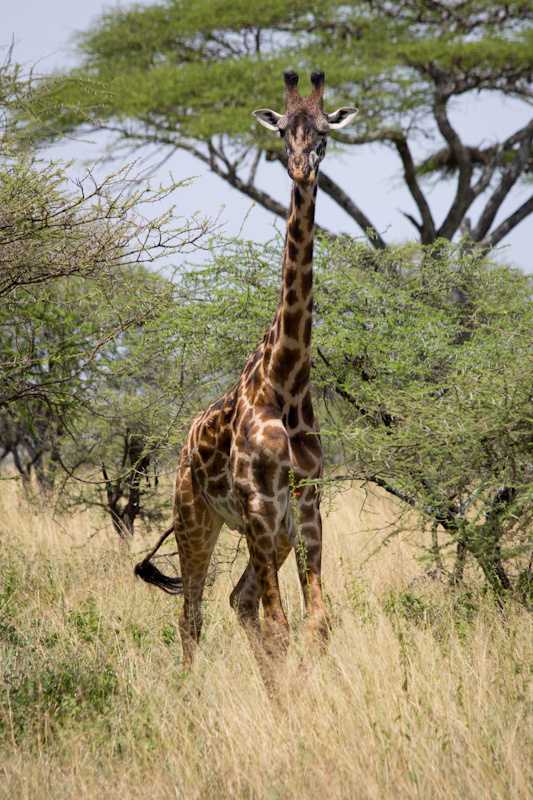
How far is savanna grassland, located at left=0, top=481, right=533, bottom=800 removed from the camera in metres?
3.08

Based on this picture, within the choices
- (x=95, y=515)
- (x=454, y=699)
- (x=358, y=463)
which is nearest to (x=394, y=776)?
(x=454, y=699)

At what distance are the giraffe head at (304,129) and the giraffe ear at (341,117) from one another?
24 mm

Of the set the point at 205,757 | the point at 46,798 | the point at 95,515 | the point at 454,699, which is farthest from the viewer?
the point at 95,515

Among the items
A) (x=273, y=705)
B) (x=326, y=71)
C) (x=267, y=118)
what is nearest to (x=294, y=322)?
(x=267, y=118)

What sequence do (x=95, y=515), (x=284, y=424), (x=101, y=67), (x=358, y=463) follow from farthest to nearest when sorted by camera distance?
(x=101, y=67) < (x=95, y=515) < (x=358, y=463) < (x=284, y=424)

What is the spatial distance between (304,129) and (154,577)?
344 centimetres

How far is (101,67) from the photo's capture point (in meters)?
16.3

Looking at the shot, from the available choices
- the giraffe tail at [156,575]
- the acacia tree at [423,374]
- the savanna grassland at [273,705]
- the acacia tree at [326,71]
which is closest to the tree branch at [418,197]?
the acacia tree at [326,71]

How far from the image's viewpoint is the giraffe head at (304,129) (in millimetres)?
3918

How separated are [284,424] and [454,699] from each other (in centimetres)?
170

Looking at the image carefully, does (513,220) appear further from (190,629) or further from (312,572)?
(312,572)

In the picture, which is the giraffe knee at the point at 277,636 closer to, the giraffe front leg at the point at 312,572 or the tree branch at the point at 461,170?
the giraffe front leg at the point at 312,572

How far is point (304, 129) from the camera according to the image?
400cm

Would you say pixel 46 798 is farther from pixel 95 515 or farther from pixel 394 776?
pixel 95 515
